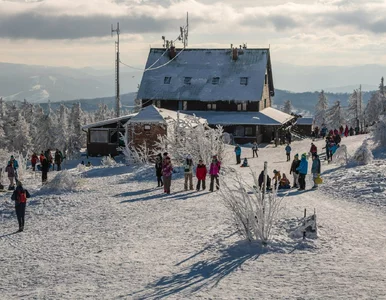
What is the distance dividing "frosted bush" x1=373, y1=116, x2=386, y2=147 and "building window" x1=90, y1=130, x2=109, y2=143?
19944mm

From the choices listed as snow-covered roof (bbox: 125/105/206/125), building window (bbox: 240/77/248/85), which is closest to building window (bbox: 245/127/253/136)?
building window (bbox: 240/77/248/85)

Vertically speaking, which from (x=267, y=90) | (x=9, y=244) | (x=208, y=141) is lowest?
(x=9, y=244)

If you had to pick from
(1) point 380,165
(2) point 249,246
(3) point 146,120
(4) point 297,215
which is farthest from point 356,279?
(3) point 146,120

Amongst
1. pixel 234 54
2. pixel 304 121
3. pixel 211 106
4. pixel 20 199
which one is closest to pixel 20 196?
pixel 20 199

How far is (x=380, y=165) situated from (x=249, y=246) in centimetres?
1446

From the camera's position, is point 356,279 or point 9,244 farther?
point 9,244

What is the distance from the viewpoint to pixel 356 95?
8788 centimetres

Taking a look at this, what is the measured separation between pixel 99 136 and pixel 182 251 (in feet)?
98.8

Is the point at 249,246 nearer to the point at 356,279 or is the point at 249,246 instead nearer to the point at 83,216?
the point at 356,279

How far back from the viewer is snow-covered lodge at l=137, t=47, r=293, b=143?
155 feet

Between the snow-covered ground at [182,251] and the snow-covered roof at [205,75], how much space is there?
30.4 meters

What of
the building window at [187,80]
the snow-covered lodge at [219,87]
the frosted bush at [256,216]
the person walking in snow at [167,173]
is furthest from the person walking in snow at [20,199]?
the building window at [187,80]

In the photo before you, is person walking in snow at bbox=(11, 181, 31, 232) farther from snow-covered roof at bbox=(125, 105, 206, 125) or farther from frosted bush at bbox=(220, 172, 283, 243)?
snow-covered roof at bbox=(125, 105, 206, 125)

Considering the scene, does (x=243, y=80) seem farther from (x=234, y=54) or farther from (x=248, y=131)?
Answer: (x=248, y=131)
